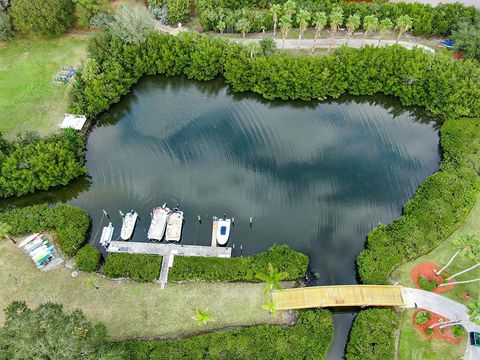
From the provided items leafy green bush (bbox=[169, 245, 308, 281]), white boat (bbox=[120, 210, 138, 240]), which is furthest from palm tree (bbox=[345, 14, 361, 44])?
white boat (bbox=[120, 210, 138, 240])

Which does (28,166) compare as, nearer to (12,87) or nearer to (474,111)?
(12,87)

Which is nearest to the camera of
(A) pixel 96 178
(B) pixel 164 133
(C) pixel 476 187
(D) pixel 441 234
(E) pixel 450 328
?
(E) pixel 450 328

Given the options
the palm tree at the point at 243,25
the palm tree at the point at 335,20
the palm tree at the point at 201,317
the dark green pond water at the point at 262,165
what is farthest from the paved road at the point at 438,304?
the palm tree at the point at 243,25

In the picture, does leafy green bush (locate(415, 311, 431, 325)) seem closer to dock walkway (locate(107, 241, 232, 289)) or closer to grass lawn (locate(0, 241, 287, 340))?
grass lawn (locate(0, 241, 287, 340))

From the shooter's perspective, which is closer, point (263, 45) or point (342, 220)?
point (342, 220)

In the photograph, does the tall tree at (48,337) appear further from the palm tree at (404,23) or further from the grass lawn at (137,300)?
the palm tree at (404,23)

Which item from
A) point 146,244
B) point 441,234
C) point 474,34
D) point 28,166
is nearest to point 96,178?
point 28,166
